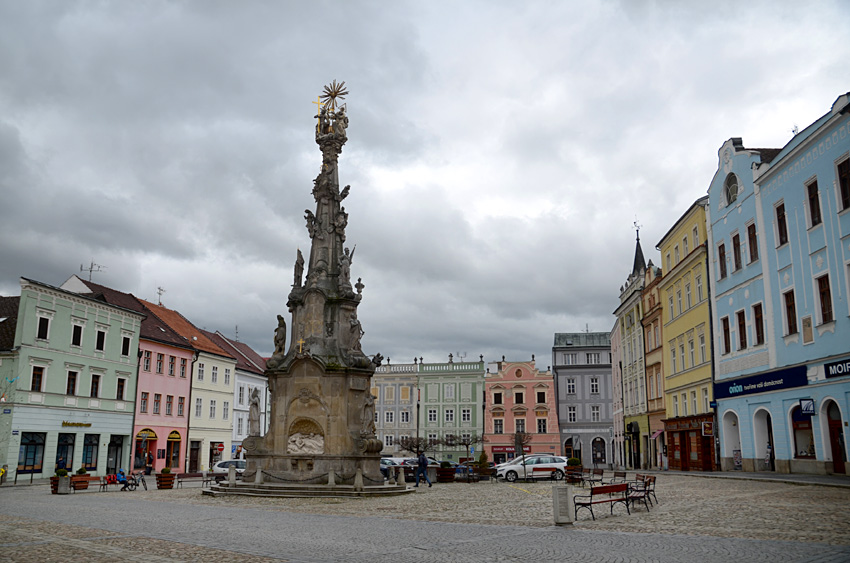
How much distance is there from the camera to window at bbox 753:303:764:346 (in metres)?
34.0

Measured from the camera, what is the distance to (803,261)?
2964 cm

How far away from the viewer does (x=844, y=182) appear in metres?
26.9

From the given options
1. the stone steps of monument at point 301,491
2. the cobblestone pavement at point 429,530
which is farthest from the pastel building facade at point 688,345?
the stone steps of monument at point 301,491

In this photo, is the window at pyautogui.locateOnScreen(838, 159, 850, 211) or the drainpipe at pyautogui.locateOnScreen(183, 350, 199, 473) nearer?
the window at pyautogui.locateOnScreen(838, 159, 850, 211)

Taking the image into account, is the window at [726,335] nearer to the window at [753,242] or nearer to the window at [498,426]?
the window at [753,242]

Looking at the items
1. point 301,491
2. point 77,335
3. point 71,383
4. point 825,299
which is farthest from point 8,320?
point 825,299

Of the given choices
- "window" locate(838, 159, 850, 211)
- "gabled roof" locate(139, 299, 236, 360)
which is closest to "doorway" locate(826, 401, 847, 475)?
"window" locate(838, 159, 850, 211)

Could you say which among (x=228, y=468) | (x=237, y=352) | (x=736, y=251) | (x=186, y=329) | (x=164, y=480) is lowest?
(x=164, y=480)

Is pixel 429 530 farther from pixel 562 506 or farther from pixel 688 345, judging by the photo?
pixel 688 345

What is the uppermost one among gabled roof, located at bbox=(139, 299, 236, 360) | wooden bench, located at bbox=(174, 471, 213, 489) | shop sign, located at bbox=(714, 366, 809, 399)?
gabled roof, located at bbox=(139, 299, 236, 360)

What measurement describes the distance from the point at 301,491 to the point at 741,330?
930 inches

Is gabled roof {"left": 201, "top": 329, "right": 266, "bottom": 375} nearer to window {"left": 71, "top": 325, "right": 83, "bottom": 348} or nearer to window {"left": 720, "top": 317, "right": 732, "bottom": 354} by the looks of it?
window {"left": 71, "top": 325, "right": 83, "bottom": 348}

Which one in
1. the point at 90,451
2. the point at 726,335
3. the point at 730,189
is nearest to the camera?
the point at 730,189

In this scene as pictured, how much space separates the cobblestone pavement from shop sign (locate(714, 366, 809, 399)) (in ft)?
29.3
